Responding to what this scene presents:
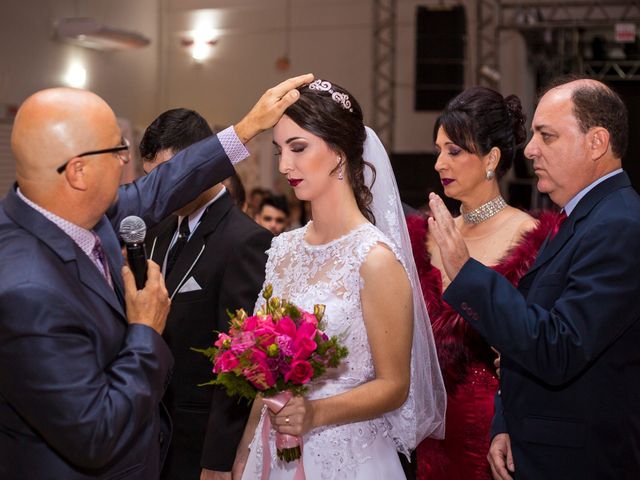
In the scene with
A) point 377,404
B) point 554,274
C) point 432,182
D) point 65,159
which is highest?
point 65,159

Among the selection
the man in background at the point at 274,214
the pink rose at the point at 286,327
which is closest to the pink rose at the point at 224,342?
the pink rose at the point at 286,327

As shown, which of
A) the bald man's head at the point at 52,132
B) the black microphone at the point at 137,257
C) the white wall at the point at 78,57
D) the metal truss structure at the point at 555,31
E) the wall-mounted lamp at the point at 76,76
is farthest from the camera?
the wall-mounted lamp at the point at 76,76

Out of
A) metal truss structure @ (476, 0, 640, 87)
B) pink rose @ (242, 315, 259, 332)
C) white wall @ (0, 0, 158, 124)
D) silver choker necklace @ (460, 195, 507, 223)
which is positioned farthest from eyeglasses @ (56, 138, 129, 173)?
white wall @ (0, 0, 158, 124)

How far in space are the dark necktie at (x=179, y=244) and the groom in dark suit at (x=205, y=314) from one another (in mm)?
55

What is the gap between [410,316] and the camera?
2.26 meters

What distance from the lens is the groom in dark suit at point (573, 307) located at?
200 centimetres

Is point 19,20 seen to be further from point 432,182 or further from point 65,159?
point 65,159

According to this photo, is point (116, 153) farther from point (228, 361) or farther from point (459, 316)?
point (459, 316)

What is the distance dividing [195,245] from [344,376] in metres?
0.83

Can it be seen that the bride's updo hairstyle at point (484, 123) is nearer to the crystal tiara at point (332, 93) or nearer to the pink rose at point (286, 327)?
the crystal tiara at point (332, 93)

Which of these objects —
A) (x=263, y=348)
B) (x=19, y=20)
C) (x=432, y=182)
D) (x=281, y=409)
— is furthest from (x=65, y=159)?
(x=19, y=20)

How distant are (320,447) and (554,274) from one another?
2.68 feet

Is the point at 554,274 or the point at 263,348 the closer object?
the point at 263,348

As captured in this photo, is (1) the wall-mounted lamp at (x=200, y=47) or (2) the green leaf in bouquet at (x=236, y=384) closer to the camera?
(2) the green leaf in bouquet at (x=236, y=384)
